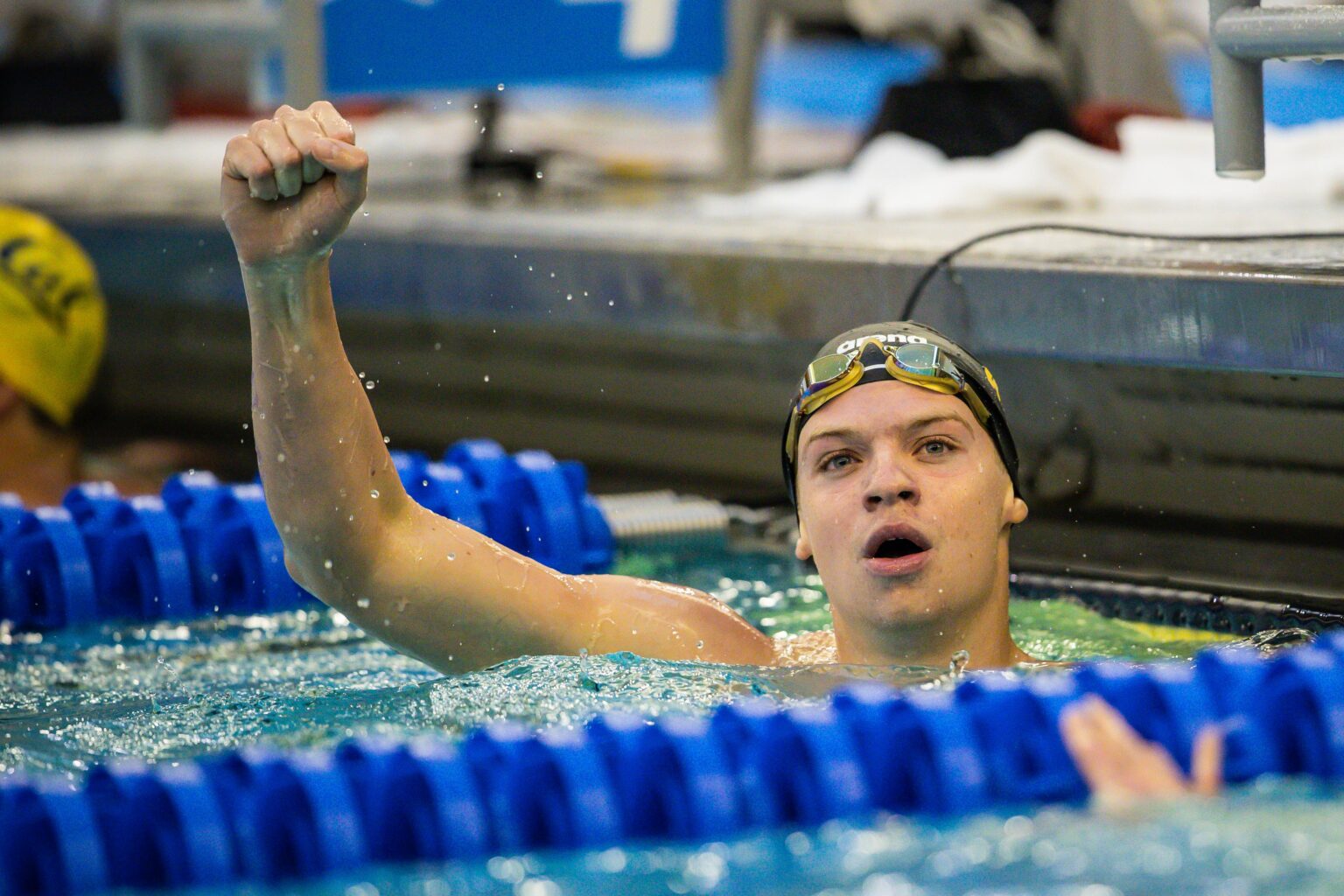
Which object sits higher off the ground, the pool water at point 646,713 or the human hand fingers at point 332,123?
the human hand fingers at point 332,123

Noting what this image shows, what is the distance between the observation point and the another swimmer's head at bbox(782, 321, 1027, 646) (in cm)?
236

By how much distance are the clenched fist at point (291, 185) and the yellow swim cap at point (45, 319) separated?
7.76 ft

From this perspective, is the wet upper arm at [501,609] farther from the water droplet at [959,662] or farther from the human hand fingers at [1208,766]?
the human hand fingers at [1208,766]

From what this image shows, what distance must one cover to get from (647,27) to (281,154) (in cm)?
292

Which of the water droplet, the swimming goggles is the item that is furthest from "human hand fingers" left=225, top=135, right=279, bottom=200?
the water droplet

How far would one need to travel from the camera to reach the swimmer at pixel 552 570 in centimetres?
209

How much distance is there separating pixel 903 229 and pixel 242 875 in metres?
2.37

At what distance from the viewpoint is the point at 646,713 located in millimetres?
2361

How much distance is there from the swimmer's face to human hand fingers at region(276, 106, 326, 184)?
80cm

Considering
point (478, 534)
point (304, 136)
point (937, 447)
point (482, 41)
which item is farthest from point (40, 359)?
point (937, 447)

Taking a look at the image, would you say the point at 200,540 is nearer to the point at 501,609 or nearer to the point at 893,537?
the point at 501,609

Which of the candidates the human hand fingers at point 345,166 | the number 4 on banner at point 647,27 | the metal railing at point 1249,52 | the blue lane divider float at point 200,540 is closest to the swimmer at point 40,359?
the blue lane divider float at point 200,540

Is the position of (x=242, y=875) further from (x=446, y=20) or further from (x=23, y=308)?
(x=446, y=20)

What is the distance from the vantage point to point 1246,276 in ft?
9.41
